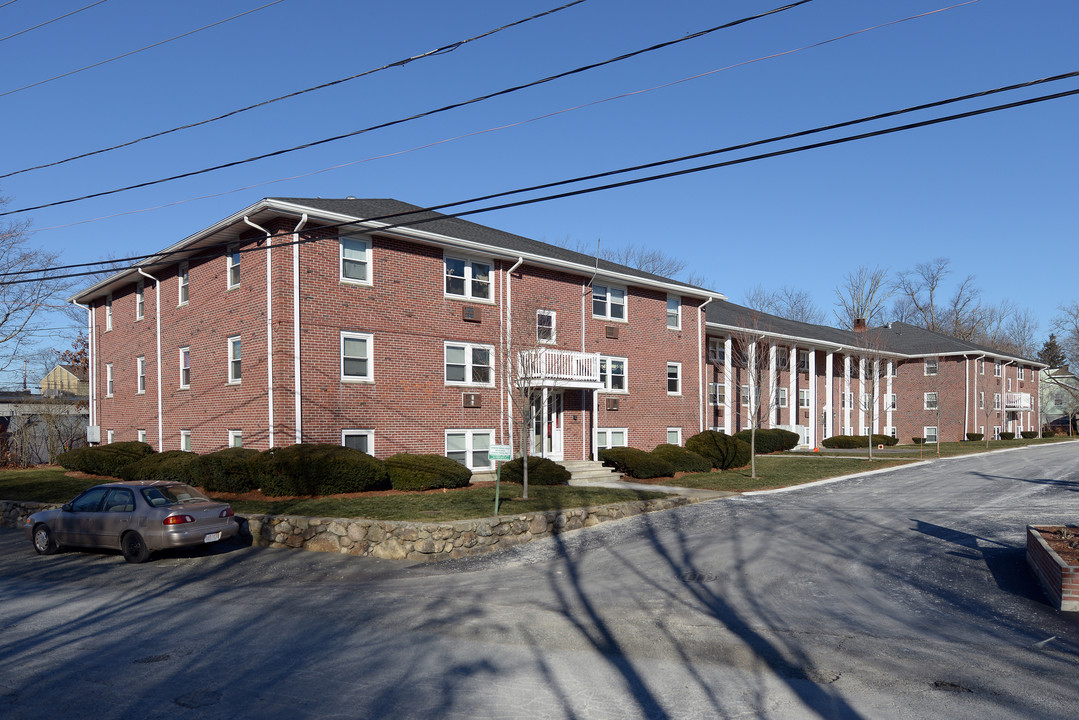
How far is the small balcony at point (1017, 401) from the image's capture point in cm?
6016

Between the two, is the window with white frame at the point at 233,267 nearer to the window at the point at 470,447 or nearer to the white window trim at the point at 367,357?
the white window trim at the point at 367,357

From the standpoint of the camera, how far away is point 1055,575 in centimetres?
991

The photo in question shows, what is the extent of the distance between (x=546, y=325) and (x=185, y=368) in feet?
39.1

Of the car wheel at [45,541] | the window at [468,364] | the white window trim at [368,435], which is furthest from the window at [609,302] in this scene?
the car wheel at [45,541]

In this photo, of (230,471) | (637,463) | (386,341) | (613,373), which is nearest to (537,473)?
(637,463)

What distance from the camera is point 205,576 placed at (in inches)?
495

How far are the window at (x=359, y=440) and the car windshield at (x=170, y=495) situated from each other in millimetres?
6694

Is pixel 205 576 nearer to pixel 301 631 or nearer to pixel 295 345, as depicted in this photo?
pixel 301 631

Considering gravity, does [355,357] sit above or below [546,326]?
below

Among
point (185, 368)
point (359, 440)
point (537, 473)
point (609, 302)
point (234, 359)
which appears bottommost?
point (537, 473)

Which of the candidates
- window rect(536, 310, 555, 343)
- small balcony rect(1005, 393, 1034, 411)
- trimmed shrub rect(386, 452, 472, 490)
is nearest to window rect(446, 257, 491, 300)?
window rect(536, 310, 555, 343)

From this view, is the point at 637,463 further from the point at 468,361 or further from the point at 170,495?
the point at 170,495

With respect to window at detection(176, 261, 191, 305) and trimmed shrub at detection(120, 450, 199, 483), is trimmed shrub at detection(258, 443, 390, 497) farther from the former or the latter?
window at detection(176, 261, 191, 305)

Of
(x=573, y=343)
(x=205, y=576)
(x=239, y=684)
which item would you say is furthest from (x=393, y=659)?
(x=573, y=343)
